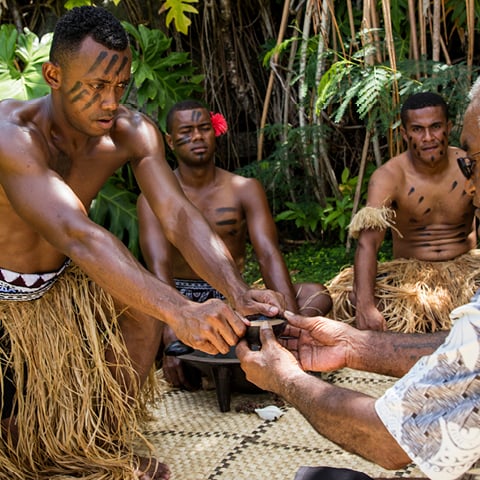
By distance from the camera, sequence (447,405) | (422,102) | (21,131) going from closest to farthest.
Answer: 1. (447,405)
2. (21,131)
3. (422,102)

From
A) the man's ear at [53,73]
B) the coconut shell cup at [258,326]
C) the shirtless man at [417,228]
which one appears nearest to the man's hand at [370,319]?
the shirtless man at [417,228]

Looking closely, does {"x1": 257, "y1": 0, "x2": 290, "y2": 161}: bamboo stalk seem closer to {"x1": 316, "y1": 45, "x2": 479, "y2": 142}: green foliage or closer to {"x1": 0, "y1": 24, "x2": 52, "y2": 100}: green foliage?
{"x1": 316, "y1": 45, "x2": 479, "y2": 142}: green foliage

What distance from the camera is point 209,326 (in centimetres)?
184

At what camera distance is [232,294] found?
2.25m

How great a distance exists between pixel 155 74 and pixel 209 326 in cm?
325

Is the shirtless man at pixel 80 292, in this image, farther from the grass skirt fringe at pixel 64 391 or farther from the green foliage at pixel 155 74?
the green foliage at pixel 155 74

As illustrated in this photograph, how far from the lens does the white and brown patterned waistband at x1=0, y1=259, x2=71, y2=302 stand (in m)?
2.27

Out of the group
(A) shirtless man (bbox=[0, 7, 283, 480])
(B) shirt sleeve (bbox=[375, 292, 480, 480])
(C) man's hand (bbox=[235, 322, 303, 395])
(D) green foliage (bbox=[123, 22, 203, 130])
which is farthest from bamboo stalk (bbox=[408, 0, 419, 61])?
(B) shirt sleeve (bbox=[375, 292, 480, 480])

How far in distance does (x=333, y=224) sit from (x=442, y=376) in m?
3.80

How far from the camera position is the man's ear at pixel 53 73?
2.18 metres

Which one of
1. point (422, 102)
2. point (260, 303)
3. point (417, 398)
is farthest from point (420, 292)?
point (417, 398)

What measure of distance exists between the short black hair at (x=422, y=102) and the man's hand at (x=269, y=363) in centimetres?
196

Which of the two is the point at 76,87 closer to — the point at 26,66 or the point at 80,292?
the point at 80,292

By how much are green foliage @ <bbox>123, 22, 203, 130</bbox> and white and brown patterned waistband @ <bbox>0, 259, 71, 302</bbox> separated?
2.52 meters
